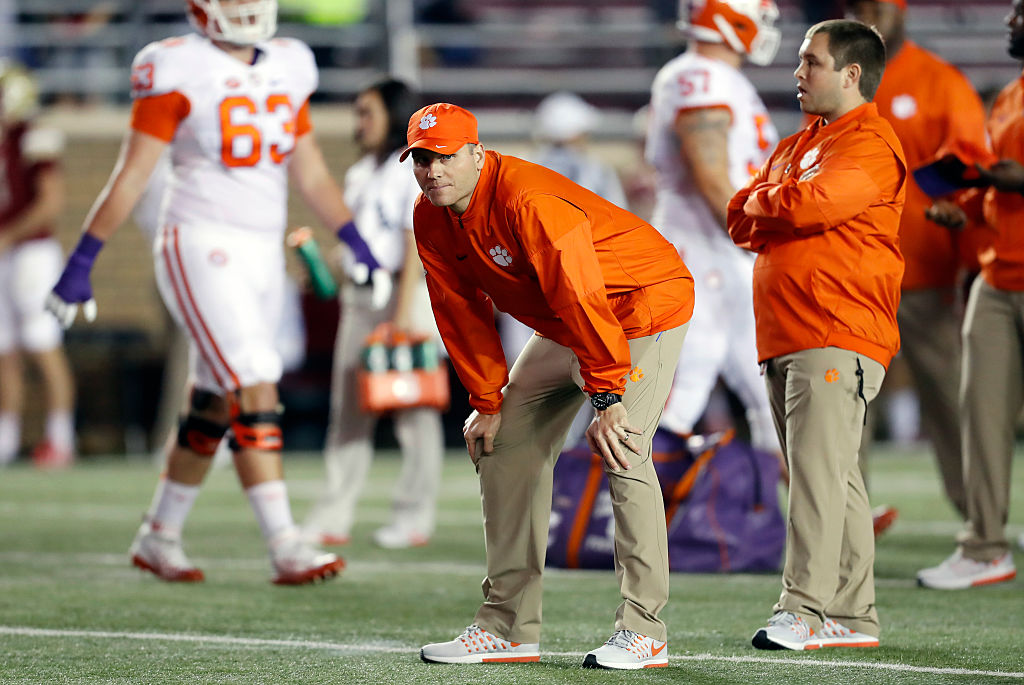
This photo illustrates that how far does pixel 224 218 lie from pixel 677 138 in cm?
198

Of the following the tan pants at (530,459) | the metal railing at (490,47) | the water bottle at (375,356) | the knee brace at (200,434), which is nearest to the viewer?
the tan pants at (530,459)

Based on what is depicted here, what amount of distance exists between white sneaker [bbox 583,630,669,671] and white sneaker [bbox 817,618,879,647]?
536 mm

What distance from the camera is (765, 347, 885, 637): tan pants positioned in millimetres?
4453

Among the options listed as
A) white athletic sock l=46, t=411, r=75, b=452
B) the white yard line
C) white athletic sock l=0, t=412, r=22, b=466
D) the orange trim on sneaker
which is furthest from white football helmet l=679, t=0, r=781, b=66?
white athletic sock l=0, t=412, r=22, b=466

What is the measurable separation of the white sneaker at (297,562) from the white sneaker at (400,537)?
4.52 ft

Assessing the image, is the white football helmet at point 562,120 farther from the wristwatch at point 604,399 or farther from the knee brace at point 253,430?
the wristwatch at point 604,399

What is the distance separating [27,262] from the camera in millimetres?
11734

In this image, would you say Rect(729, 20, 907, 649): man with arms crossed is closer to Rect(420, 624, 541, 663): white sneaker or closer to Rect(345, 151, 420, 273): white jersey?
Rect(420, 624, 541, 663): white sneaker

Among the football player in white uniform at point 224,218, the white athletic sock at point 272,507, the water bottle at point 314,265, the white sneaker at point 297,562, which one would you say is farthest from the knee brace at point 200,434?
the water bottle at point 314,265

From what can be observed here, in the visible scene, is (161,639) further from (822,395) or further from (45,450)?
(45,450)

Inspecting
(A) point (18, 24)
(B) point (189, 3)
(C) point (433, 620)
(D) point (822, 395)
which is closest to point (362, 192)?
(B) point (189, 3)

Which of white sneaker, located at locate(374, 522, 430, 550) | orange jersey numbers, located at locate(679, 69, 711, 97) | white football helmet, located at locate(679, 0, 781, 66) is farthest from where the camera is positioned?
white sneaker, located at locate(374, 522, 430, 550)

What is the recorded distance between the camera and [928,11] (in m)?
17.2

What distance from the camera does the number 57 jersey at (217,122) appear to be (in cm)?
592
